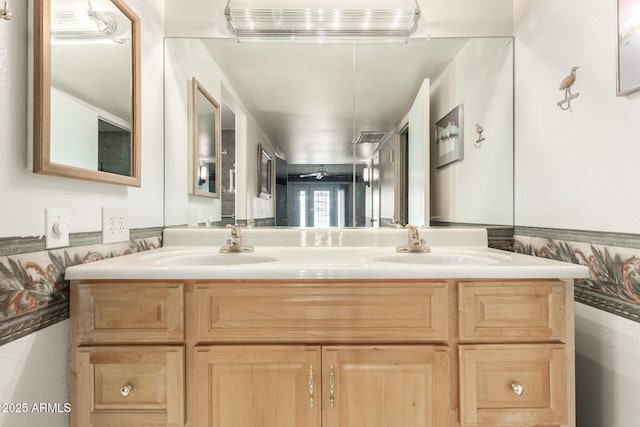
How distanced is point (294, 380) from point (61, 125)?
0.92 metres

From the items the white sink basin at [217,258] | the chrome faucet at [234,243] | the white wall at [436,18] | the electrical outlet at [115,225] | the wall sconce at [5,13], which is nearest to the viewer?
the wall sconce at [5,13]

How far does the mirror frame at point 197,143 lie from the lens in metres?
1.47

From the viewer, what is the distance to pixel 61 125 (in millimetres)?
846

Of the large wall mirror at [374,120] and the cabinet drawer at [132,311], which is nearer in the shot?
the cabinet drawer at [132,311]

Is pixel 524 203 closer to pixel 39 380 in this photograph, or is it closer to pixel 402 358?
pixel 402 358

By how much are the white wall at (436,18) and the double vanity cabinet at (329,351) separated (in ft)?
3.63

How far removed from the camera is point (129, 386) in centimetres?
87

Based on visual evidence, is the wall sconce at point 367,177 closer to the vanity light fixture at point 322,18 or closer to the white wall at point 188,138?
the white wall at point 188,138

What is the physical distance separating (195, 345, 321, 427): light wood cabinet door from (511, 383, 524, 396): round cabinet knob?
532 mm

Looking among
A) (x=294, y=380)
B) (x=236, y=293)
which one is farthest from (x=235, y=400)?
(x=236, y=293)

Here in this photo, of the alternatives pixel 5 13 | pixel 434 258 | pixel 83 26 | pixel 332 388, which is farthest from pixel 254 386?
pixel 83 26

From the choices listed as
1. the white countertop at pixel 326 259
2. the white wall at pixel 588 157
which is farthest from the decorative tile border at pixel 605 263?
the white countertop at pixel 326 259

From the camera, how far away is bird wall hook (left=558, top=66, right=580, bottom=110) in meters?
1.06

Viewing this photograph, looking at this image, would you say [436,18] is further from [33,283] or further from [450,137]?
[33,283]
